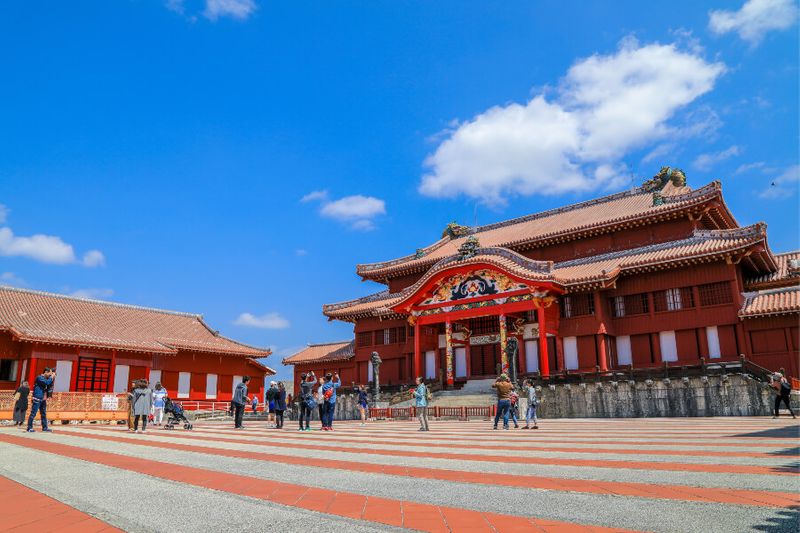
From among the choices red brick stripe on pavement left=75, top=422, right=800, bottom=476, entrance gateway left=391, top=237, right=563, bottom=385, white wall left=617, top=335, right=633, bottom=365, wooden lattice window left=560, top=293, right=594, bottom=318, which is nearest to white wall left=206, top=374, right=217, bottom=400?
entrance gateway left=391, top=237, right=563, bottom=385

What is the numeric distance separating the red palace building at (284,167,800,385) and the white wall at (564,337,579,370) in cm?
7

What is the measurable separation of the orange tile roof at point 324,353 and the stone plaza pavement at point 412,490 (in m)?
29.8

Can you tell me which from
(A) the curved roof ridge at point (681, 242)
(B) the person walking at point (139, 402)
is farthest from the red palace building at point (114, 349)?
(A) the curved roof ridge at point (681, 242)

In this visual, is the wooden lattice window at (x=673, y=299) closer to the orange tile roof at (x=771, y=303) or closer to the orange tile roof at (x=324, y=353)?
the orange tile roof at (x=771, y=303)

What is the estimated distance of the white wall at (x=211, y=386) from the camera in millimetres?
36875

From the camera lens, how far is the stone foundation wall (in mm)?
18422

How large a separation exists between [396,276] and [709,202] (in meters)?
19.1

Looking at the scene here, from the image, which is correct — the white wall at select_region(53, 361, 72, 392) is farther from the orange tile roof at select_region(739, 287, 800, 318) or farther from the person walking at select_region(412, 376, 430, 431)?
the orange tile roof at select_region(739, 287, 800, 318)

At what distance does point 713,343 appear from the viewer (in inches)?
955

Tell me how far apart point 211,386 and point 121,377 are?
6.21 m

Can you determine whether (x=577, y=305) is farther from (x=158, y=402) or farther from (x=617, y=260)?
(x=158, y=402)

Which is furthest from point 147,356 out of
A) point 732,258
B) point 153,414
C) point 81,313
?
point 732,258

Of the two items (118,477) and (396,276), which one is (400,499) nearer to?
(118,477)

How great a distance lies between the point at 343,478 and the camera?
6008mm
